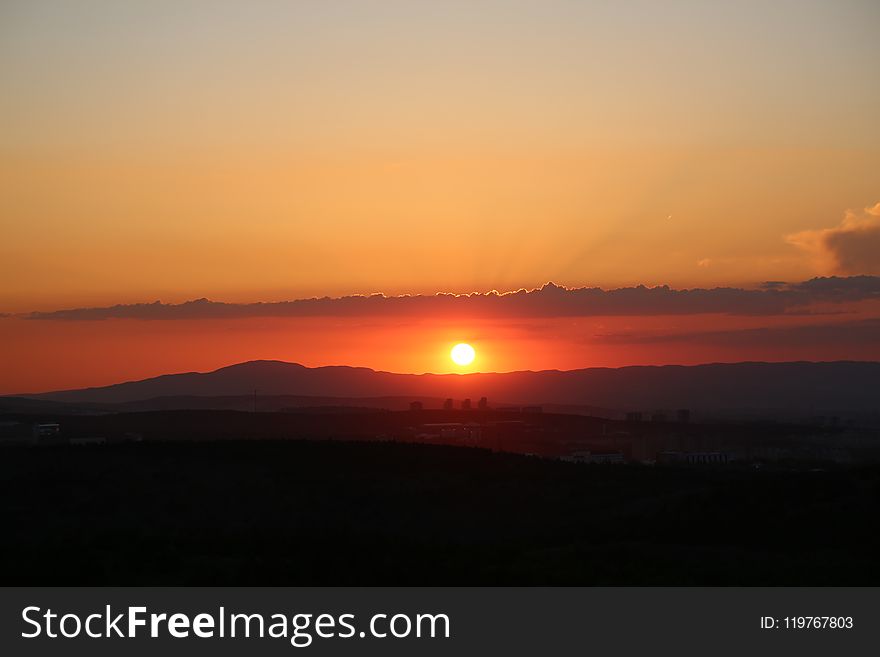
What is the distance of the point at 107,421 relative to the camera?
13325 cm

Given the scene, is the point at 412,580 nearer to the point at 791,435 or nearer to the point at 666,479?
the point at 666,479

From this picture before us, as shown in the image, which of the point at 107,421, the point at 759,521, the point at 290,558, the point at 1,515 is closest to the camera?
the point at 290,558

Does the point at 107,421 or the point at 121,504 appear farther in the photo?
the point at 107,421

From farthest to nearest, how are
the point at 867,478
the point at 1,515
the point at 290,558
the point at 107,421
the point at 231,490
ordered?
the point at 107,421 → the point at 231,490 → the point at 1,515 → the point at 867,478 → the point at 290,558

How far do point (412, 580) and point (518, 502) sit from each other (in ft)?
70.7

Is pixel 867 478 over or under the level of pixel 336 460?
under

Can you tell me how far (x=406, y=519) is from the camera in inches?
1743

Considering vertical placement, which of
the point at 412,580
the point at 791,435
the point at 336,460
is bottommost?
the point at 412,580

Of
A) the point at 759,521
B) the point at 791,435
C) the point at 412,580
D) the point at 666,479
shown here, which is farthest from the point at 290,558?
the point at 791,435

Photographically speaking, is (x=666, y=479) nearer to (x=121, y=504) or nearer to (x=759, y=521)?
(x=759, y=521)

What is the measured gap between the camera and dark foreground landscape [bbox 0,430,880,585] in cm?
2733

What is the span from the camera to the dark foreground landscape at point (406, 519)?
2733 cm

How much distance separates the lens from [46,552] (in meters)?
30.2

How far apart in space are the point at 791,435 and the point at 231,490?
3420 inches
